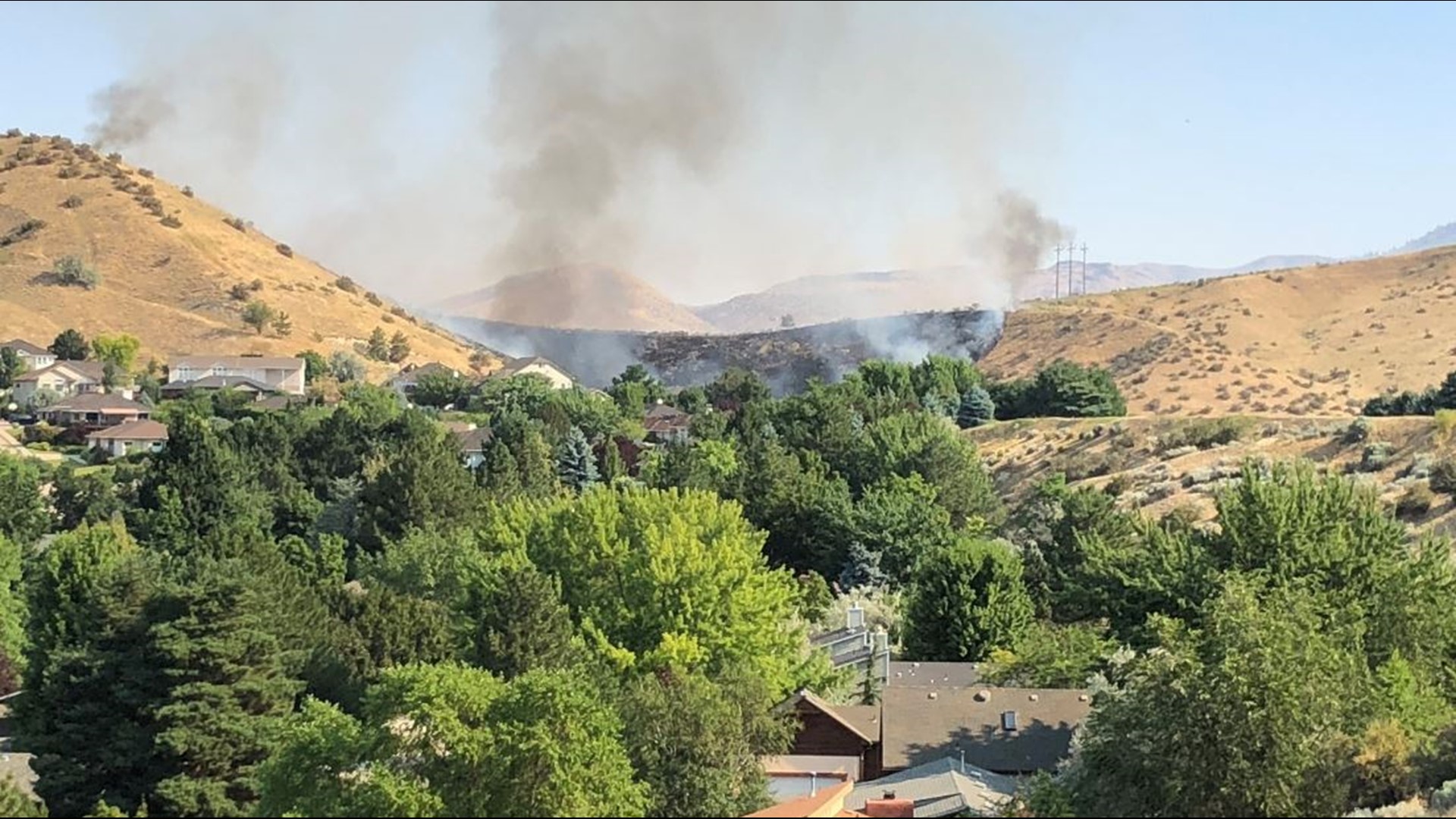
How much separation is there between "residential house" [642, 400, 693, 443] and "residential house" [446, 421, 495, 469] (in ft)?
26.9

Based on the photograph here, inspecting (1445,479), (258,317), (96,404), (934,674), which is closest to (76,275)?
(258,317)

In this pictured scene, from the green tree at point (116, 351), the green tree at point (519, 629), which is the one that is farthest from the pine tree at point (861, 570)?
the green tree at point (116, 351)

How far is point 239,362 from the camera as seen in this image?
347 feet

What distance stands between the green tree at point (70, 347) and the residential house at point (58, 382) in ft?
21.6

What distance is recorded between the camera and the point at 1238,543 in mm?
36031

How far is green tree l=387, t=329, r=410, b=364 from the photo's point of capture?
403ft

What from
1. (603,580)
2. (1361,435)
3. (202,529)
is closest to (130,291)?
(202,529)

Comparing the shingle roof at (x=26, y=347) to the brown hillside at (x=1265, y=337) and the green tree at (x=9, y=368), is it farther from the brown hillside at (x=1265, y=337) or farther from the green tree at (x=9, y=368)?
the brown hillside at (x=1265, y=337)

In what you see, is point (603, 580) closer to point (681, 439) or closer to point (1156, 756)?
point (1156, 756)

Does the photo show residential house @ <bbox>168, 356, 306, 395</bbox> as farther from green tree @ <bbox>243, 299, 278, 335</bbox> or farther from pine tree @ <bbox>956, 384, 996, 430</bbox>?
pine tree @ <bbox>956, 384, 996, 430</bbox>

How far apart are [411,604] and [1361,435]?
41.5 meters

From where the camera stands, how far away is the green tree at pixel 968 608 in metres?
43.6

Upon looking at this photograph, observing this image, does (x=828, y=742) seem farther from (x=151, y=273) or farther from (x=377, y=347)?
(x=151, y=273)

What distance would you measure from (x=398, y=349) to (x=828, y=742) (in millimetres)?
93365
